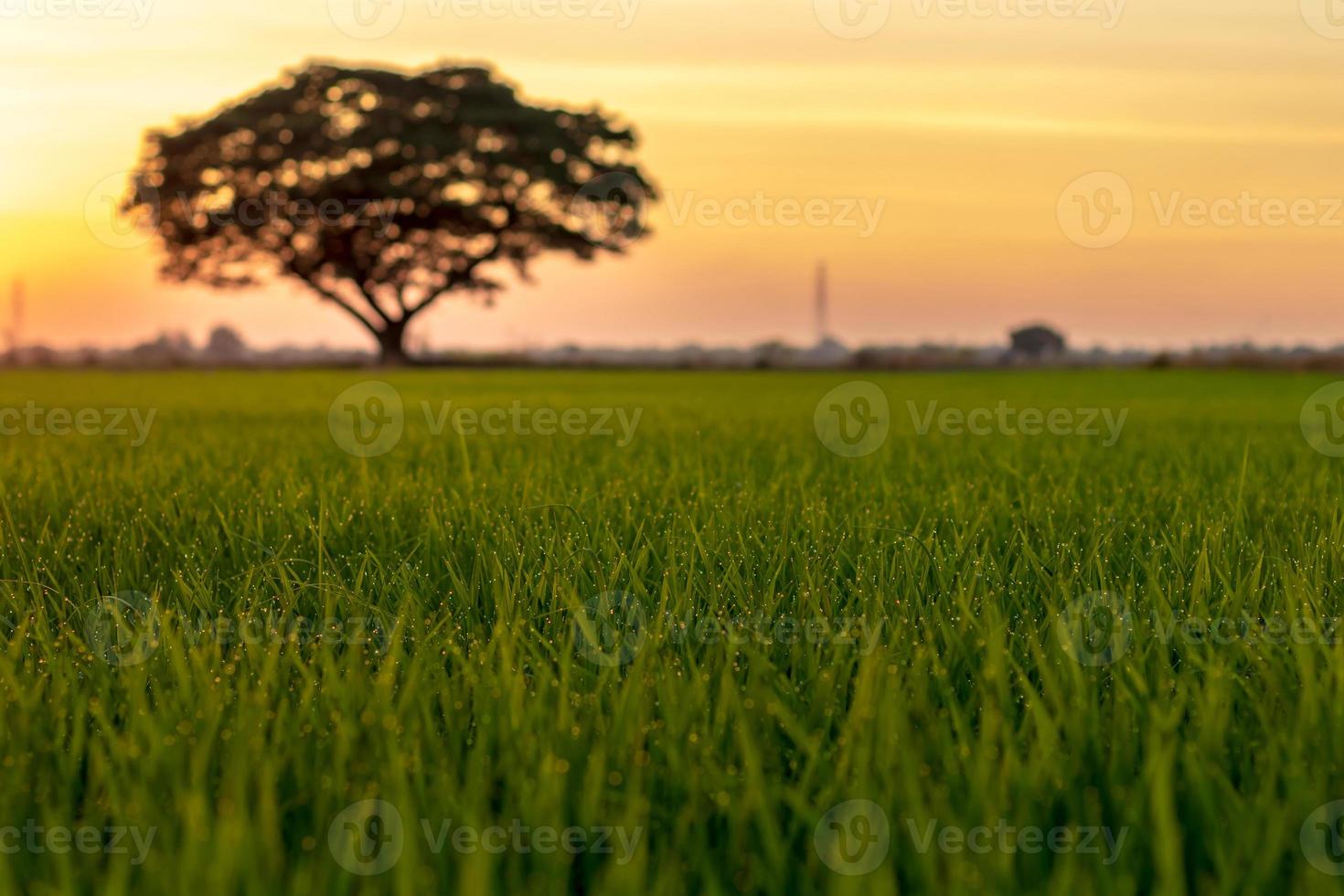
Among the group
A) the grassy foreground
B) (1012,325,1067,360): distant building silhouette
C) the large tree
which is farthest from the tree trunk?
the grassy foreground

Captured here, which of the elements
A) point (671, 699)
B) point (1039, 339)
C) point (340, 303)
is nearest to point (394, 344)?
point (340, 303)

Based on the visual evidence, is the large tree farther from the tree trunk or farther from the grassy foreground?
the grassy foreground

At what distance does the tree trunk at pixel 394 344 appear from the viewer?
3600 cm

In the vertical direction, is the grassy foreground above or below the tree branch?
below

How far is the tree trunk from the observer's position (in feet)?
118

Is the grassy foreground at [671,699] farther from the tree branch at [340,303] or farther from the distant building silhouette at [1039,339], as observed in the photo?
the distant building silhouette at [1039,339]

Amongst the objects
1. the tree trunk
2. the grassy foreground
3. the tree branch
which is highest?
the tree branch

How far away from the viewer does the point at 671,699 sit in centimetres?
172

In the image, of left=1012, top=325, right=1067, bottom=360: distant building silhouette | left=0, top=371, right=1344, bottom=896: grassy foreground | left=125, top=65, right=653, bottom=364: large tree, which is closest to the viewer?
left=0, top=371, right=1344, bottom=896: grassy foreground

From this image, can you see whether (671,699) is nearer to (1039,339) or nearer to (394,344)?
(394,344)

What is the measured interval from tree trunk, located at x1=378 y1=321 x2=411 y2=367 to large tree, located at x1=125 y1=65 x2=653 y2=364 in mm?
82

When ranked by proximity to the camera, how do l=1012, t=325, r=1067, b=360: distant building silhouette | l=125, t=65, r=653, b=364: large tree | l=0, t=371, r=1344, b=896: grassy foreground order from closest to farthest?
l=0, t=371, r=1344, b=896: grassy foreground
l=125, t=65, r=653, b=364: large tree
l=1012, t=325, r=1067, b=360: distant building silhouette

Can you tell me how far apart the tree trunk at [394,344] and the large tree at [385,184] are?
0.27ft

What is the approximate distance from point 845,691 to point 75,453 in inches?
223
